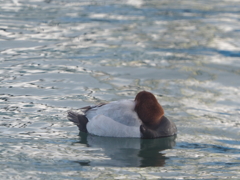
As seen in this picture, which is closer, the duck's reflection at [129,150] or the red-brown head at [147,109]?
the duck's reflection at [129,150]

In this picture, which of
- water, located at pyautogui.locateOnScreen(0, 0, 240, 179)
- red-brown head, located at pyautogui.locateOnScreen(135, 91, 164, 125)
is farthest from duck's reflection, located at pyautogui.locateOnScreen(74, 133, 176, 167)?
red-brown head, located at pyautogui.locateOnScreen(135, 91, 164, 125)

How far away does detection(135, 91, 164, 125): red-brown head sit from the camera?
8.62 meters

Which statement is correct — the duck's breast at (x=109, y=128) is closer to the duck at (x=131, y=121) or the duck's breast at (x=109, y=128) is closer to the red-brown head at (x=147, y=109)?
the duck at (x=131, y=121)

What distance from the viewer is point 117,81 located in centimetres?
1164

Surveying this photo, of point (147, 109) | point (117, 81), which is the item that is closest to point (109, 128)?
point (147, 109)

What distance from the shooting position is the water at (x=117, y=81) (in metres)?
7.52

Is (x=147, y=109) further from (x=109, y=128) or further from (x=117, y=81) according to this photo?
(x=117, y=81)

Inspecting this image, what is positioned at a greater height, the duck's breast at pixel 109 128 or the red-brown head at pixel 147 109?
the red-brown head at pixel 147 109

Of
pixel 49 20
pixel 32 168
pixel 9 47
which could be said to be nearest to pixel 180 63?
pixel 9 47

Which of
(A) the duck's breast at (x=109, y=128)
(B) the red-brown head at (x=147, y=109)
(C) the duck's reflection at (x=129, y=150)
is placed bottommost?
(C) the duck's reflection at (x=129, y=150)

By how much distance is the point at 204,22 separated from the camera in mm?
17844

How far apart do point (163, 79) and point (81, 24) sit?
600 centimetres

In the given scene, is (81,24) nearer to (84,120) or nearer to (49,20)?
(49,20)

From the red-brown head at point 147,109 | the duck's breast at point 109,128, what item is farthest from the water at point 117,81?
the red-brown head at point 147,109
